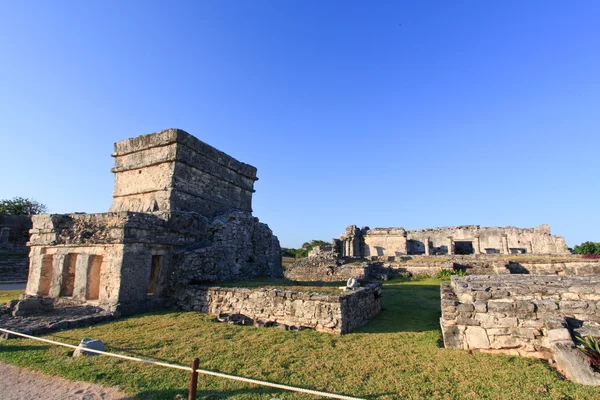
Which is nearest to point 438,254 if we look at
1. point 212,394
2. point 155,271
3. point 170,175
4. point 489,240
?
point 489,240

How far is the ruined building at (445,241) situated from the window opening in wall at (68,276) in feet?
66.8

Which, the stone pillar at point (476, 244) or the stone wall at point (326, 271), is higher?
the stone pillar at point (476, 244)

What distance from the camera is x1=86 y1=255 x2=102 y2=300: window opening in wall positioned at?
8969 mm

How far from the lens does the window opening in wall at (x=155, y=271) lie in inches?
366

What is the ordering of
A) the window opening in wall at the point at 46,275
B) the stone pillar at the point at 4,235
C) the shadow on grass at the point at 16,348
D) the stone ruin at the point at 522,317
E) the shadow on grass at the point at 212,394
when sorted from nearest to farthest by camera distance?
the shadow on grass at the point at 212,394 → the stone ruin at the point at 522,317 → the shadow on grass at the point at 16,348 → the window opening in wall at the point at 46,275 → the stone pillar at the point at 4,235

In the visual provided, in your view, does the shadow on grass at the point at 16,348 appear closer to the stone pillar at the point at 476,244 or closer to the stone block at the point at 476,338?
the stone block at the point at 476,338

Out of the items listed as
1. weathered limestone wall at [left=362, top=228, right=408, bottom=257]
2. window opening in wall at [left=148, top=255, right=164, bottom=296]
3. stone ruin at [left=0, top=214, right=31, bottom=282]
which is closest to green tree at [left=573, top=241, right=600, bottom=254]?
weathered limestone wall at [left=362, top=228, right=408, bottom=257]

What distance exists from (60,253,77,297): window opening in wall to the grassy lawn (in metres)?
3.44

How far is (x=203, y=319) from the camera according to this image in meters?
7.55

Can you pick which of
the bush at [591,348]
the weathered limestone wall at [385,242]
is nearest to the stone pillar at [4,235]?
the weathered limestone wall at [385,242]

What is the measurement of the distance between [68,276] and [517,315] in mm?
11016

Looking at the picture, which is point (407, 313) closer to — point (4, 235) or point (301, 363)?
point (301, 363)

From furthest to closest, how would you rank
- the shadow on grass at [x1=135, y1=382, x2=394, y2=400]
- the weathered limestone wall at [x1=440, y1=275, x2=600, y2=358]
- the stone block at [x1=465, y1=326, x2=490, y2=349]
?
the stone block at [x1=465, y1=326, x2=490, y2=349], the weathered limestone wall at [x1=440, y1=275, x2=600, y2=358], the shadow on grass at [x1=135, y1=382, x2=394, y2=400]

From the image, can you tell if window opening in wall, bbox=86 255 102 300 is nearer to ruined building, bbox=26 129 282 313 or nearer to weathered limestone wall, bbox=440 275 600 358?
ruined building, bbox=26 129 282 313
